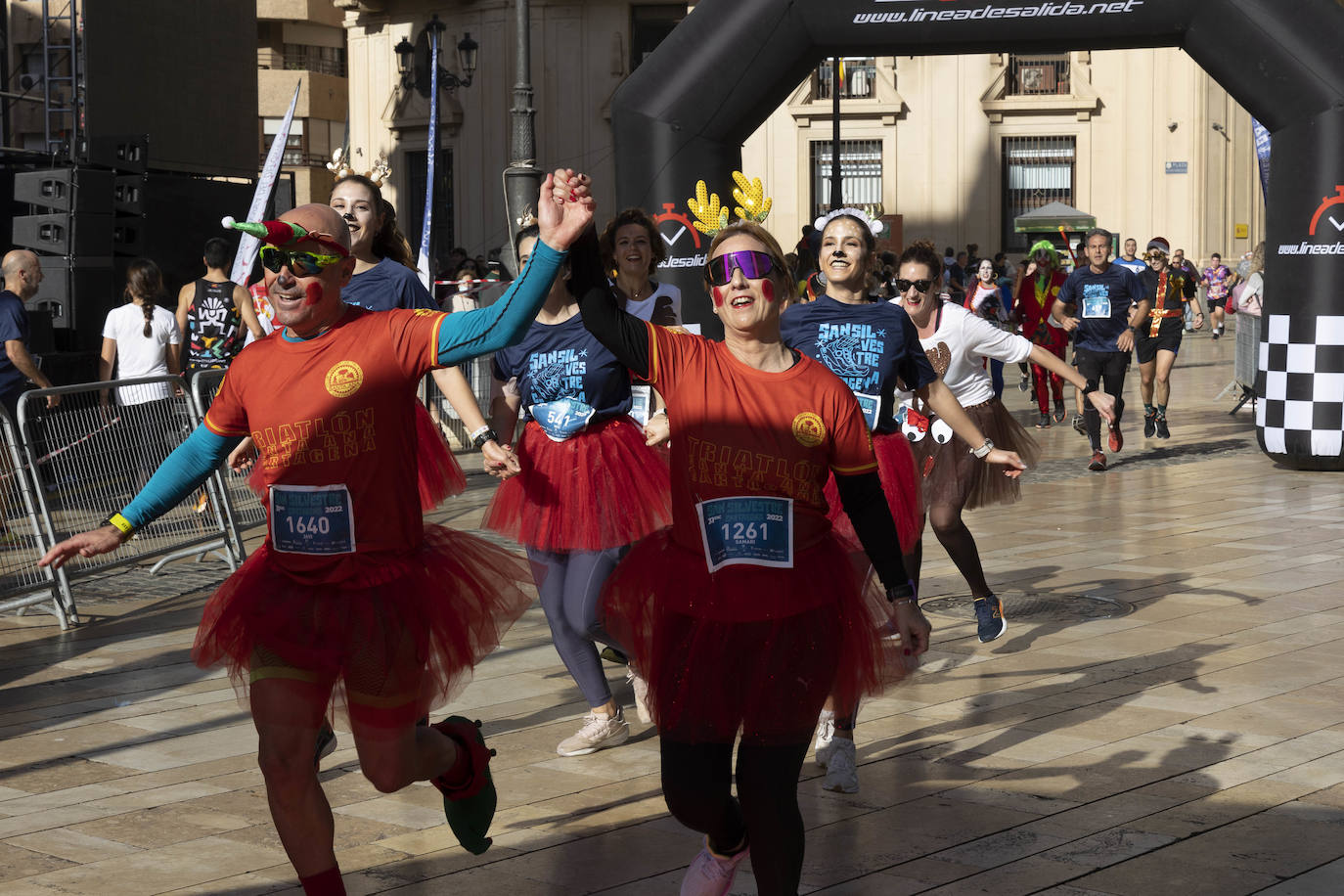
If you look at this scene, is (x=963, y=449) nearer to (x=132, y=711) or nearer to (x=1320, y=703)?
(x=1320, y=703)

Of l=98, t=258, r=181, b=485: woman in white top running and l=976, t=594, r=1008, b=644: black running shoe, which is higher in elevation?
l=98, t=258, r=181, b=485: woman in white top running

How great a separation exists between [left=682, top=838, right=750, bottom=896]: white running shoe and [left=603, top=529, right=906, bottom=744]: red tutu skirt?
0.29 metres

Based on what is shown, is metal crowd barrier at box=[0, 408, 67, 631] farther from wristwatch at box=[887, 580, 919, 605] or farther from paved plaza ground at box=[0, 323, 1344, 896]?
wristwatch at box=[887, 580, 919, 605]

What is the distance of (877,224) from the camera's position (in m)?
6.50

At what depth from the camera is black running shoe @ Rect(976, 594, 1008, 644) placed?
24.1 ft

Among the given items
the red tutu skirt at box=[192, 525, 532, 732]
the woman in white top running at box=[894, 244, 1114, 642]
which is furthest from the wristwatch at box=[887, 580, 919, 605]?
the woman in white top running at box=[894, 244, 1114, 642]

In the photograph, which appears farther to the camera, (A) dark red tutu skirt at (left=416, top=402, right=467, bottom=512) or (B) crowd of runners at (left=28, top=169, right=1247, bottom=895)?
(A) dark red tutu skirt at (left=416, top=402, right=467, bottom=512)

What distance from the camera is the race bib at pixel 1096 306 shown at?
48.5 feet

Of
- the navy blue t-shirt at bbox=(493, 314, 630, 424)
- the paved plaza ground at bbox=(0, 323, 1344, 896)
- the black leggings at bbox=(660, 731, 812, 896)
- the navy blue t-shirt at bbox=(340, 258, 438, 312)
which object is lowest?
the paved plaza ground at bbox=(0, 323, 1344, 896)

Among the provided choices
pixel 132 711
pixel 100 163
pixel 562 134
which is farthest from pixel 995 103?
pixel 132 711

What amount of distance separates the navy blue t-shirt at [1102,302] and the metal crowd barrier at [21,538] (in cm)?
953

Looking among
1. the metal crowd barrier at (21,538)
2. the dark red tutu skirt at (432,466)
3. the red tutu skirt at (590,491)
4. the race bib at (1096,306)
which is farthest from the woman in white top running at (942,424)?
the race bib at (1096,306)

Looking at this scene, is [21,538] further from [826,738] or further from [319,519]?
[319,519]

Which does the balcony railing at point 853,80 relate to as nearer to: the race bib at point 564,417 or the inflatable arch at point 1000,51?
the inflatable arch at point 1000,51
